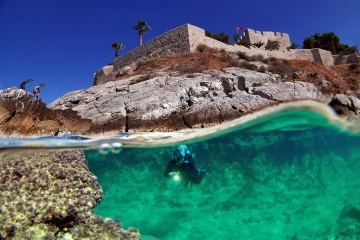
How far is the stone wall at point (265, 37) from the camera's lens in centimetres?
4319

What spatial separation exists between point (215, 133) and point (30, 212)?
8270 millimetres

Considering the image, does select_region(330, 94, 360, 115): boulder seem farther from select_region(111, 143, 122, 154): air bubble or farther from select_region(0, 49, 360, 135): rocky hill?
select_region(111, 143, 122, 154): air bubble

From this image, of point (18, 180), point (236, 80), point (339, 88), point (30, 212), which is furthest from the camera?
point (339, 88)

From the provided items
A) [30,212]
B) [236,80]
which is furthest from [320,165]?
[30,212]

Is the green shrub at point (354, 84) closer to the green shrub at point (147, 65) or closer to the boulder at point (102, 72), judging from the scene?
the green shrub at point (147, 65)

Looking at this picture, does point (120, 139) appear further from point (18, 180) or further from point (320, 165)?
point (320, 165)

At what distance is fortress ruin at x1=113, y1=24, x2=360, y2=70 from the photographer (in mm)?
31750

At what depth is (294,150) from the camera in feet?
48.4

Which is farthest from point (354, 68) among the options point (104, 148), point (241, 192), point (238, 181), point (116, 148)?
point (104, 148)

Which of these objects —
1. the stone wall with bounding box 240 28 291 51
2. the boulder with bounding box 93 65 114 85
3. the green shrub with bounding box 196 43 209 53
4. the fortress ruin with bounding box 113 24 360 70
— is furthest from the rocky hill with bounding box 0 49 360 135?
the stone wall with bounding box 240 28 291 51

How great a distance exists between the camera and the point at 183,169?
32.5 feet

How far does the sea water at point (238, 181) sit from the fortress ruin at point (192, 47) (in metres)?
19.3

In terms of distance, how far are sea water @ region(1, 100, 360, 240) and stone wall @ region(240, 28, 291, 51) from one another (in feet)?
102

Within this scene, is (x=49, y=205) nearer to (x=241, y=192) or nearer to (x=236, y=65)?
(x=241, y=192)
